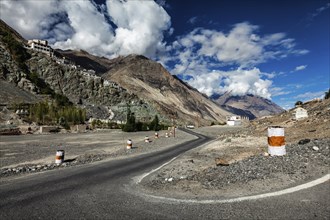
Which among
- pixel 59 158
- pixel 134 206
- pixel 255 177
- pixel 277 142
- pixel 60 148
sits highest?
pixel 277 142

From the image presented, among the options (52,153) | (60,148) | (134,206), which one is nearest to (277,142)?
(134,206)

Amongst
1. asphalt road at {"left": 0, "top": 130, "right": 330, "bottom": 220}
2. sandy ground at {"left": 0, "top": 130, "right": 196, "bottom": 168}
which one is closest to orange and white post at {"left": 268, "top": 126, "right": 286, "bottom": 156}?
asphalt road at {"left": 0, "top": 130, "right": 330, "bottom": 220}

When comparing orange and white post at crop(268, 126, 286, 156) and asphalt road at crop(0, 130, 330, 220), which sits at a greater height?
orange and white post at crop(268, 126, 286, 156)

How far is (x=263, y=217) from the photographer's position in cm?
540

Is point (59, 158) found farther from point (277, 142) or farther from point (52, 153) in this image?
point (277, 142)

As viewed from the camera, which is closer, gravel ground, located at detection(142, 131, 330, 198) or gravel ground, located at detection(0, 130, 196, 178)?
gravel ground, located at detection(142, 131, 330, 198)

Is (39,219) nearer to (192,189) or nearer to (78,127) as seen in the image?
(192,189)

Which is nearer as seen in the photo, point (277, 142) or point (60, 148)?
point (277, 142)

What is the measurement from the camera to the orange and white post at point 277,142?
32.3ft

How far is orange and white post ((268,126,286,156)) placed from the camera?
388 inches

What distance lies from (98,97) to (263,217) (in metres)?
168

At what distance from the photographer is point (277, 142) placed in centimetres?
993

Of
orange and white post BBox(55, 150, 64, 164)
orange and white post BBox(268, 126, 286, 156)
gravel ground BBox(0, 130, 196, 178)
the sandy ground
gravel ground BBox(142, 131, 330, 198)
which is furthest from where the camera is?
the sandy ground

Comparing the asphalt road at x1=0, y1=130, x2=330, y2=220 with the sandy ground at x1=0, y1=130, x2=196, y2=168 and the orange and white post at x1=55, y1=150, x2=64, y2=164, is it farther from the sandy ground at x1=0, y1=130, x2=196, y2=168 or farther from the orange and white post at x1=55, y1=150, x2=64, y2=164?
the sandy ground at x1=0, y1=130, x2=196, y2=168
